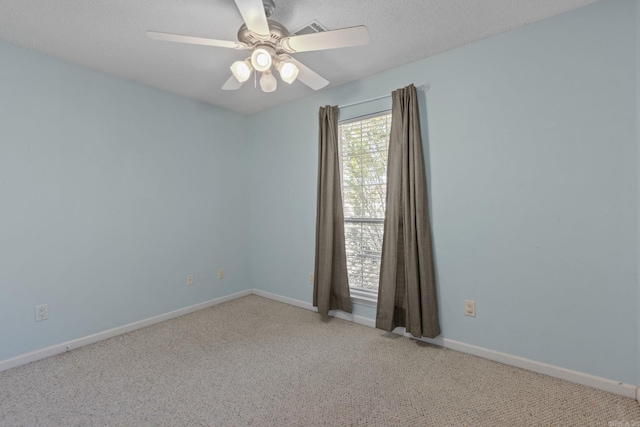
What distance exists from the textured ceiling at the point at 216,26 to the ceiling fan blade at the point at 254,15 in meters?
0.38

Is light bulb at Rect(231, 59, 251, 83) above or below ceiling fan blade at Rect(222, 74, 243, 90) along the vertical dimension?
below

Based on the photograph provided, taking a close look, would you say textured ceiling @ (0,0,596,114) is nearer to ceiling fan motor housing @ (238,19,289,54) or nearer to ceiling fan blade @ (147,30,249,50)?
ceiling fan motor housing @ (238,19,289,54)

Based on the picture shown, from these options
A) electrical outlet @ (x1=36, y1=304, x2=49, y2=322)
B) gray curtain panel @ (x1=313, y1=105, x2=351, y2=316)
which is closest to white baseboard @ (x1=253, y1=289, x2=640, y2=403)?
gray curtain panel @ (x1=313, y1=105, x2=351, y2=316)

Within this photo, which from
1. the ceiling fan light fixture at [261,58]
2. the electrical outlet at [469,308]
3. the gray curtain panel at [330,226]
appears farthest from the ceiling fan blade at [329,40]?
the electrical outlet at [469,308]

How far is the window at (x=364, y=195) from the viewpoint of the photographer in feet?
9.20

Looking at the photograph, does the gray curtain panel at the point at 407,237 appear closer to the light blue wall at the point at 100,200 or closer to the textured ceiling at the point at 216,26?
the textured ceiling at the point at 216,26

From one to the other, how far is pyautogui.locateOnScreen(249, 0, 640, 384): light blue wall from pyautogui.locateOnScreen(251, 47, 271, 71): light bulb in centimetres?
139

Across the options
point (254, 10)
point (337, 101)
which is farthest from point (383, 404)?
point (337, 101)

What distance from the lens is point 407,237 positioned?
2.48 meters

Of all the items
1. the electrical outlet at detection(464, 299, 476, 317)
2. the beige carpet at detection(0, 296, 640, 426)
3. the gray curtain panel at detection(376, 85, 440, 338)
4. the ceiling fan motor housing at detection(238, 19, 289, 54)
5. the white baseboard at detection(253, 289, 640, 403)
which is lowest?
the beige carpet at detection(0, 296, 640, 426)

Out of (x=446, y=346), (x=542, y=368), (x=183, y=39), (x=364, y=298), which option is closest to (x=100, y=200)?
(x=183, y=39)

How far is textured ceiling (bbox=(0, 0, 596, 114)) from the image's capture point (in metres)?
1.81

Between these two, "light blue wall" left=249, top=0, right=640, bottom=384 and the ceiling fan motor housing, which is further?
"light blue wall" left=249, top=0, right=640, bottom=384

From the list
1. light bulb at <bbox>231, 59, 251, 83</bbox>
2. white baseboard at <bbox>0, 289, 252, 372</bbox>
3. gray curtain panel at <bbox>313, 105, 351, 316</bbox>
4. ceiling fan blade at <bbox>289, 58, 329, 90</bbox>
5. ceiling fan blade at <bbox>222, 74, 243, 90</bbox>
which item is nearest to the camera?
light bulb at <bbox>231, 59, 251, 83</bbox>
